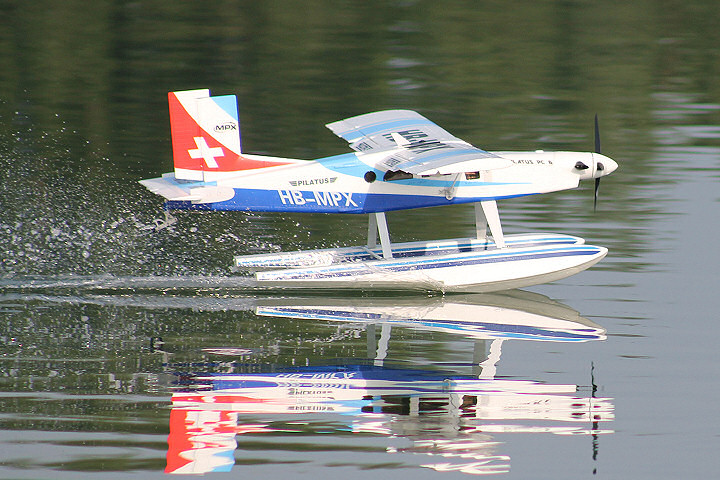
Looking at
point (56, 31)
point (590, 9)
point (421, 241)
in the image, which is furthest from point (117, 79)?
point (590, 9)

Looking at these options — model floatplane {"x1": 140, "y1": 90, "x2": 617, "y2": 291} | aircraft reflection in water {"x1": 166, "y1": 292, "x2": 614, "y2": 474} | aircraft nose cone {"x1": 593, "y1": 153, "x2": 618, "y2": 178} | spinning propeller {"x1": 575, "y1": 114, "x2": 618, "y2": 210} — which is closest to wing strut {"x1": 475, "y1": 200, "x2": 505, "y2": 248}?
model floatplane {"x1": 140, "y1": 90, "x2": 617, "y2": 291}

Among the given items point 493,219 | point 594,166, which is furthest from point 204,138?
point 594,166

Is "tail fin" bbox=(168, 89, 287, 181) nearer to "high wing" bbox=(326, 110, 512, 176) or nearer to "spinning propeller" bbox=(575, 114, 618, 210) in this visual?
"high wing" bbox=(326, 110, 512, 176)

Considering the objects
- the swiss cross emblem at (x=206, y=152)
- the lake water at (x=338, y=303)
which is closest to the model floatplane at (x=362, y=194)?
the swiss cross emblem at (x=206, y=152)

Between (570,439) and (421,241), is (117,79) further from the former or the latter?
(570,439)

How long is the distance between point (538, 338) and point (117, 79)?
17.5 meters

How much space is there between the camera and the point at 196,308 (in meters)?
Result: 13.5

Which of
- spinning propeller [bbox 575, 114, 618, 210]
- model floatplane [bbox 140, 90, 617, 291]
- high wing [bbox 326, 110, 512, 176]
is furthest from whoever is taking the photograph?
spinning propeller [bbox 575, 114, 618, 210]

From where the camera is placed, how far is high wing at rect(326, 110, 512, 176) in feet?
44.3

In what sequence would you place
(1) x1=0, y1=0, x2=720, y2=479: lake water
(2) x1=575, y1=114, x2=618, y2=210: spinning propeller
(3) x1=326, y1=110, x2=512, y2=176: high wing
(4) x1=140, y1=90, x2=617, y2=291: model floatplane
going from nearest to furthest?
1. (1) x1=0, y1=0, x2=720, y2=479: lake water
2. (3) x1=326, y1=110, x2=512, y2=176: high wing
3. (4) x1=140, y1=90, x2=617, y2=291: model floatplane
4. (2) x1=575, y1=114, x2=618, y2=210: spinning propeller

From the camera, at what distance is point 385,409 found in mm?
10281

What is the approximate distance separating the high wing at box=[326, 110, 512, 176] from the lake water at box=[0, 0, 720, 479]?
1844mm

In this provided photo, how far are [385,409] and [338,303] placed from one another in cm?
388

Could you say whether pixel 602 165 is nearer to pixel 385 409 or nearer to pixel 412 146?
pixel 412 146
